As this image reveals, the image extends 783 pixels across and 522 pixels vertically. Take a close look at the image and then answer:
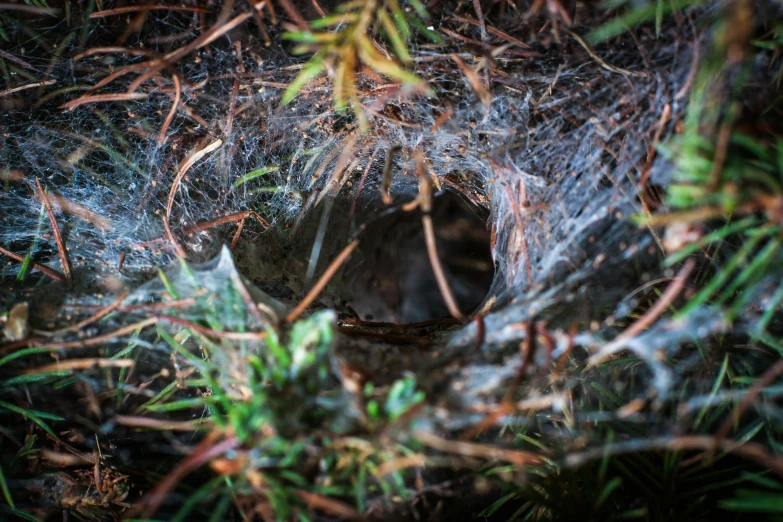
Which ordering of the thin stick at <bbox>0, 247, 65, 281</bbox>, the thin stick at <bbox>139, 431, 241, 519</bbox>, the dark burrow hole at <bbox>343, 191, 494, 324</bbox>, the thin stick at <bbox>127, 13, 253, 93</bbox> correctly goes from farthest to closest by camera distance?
1. the dark burrow hole at <bbox>343, 191, 494, 324</bbox>
2. the thin stick at <bbox>0, 247, 65, 281</bbox>
3. the thin stick at <bbox>127, 13, 253, 93</bbox>
4. the thin stick at <bbox>139, 431, 241, 519</bbox>

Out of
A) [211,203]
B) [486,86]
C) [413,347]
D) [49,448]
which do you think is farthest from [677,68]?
[49,448]

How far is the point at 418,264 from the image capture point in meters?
2.29

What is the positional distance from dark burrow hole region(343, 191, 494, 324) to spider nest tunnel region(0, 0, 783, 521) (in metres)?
0.49

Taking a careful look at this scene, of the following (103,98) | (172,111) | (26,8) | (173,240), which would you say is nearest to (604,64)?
(172,111)

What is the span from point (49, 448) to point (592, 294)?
1.41m

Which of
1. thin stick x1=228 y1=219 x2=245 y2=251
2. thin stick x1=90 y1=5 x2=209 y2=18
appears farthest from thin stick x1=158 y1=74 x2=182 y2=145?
thin stick x1=228 y1=219 x2=245 y2=251

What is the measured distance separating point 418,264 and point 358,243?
1101mm

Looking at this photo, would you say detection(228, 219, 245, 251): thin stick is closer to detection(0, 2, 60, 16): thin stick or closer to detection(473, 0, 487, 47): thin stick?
detection(0, 2, 60, 16): thin stick

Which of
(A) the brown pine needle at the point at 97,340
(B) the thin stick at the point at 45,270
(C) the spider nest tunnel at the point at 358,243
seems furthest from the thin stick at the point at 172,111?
(A) the brown pine needle at the point at 97,340

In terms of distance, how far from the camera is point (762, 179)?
657 mm

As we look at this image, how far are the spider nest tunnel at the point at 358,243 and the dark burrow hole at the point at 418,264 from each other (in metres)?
0.49

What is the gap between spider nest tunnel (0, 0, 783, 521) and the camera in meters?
0.77

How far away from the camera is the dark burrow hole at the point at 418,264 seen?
2.06 m

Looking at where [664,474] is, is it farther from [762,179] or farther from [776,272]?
[762,179]
